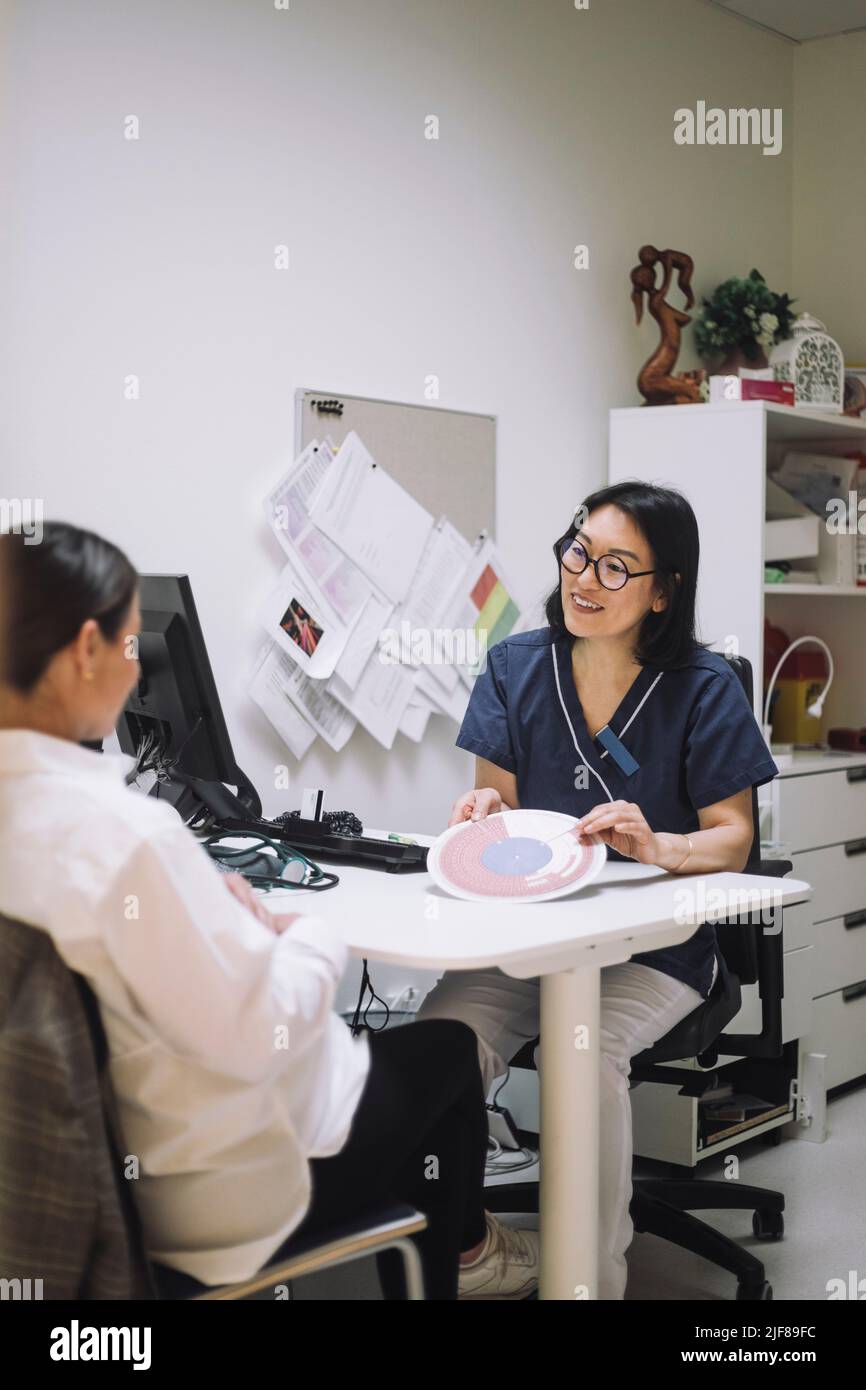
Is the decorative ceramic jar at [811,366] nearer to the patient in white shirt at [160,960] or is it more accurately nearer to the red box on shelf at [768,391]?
the red box on shelf at [768,391]

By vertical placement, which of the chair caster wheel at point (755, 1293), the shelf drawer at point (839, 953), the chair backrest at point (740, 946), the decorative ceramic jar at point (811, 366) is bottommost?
the chair caster wheel at point (755, 1293)

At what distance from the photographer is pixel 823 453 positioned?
12.4 ft

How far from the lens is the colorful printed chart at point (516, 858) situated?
1.82 meters

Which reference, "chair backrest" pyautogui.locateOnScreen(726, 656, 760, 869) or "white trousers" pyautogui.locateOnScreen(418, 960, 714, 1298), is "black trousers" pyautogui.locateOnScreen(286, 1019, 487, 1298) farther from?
"chair backrest" pyautogui.locateOnScreen(726, 656, 760, 869)

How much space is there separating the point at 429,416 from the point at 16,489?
1.03 metres

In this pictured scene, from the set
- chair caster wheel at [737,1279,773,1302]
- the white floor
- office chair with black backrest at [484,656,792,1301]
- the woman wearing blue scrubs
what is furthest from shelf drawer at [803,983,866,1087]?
the woman wearing blue scrubs

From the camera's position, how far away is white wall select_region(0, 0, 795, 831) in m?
2.39

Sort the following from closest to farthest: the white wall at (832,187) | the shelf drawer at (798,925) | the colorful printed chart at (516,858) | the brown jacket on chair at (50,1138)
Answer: the brown jacket on chair at (50,1138) < the colorful printed chart at (516,858) < the shelf drawer at (798,925) < the white wall at (832,187)

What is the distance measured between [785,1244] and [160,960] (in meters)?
1.67

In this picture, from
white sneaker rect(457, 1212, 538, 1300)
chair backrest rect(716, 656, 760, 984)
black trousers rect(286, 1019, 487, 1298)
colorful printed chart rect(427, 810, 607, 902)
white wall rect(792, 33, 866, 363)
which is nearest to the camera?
black trousers rect(286, 1019, 487, 1298)

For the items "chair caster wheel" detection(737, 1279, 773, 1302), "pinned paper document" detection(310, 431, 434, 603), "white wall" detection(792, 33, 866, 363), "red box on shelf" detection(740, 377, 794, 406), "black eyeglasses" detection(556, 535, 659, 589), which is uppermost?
"white wall" detection(792, 33, 866, 363)

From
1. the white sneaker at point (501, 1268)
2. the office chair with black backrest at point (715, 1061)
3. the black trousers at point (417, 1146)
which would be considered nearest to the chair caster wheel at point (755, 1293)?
the office chair with black backrest at point (715, 1061)

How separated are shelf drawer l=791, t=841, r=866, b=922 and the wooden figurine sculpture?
1130mm

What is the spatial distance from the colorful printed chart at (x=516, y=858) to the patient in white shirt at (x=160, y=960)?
43 cm
